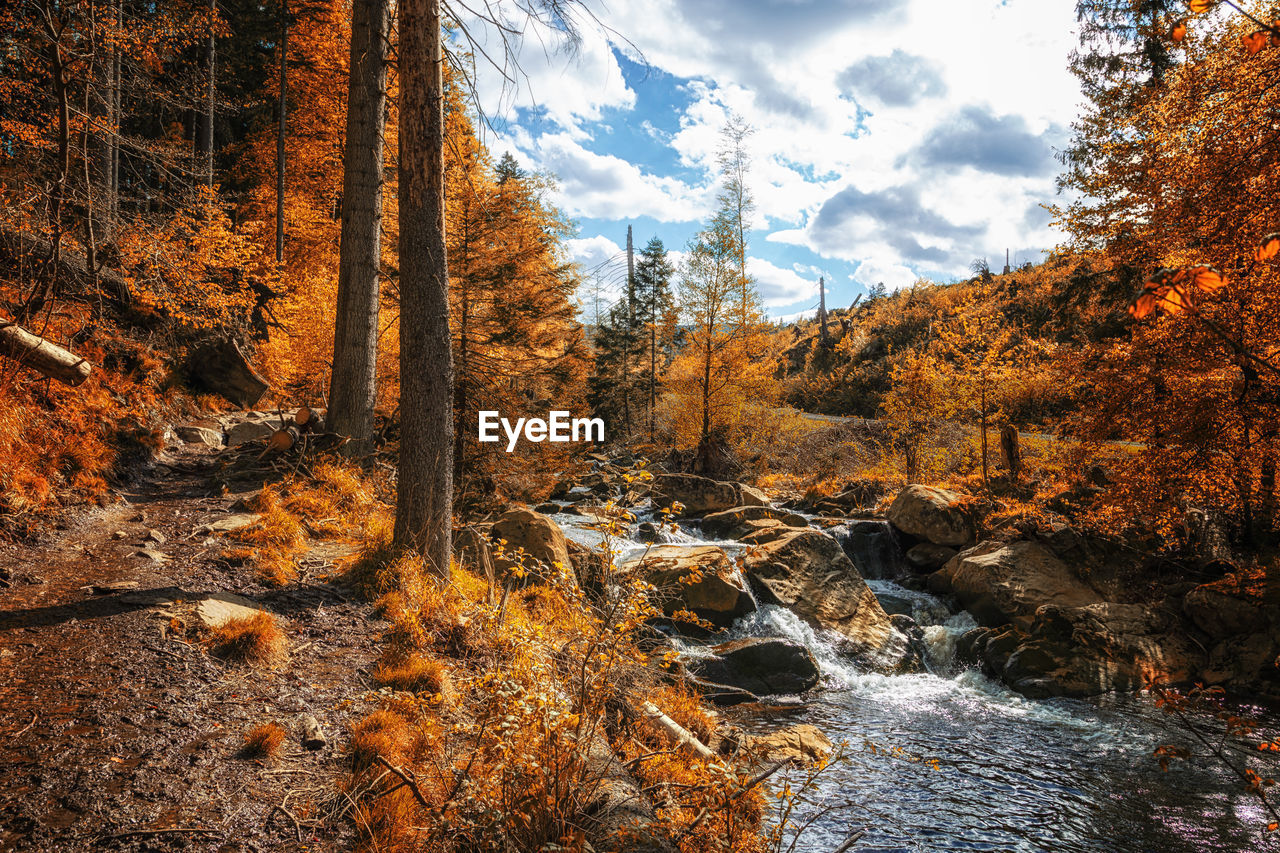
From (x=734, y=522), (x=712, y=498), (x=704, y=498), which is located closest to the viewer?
(x=734, y=522)

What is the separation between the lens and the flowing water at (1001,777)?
493 centimetres

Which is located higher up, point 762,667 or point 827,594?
point 827,594

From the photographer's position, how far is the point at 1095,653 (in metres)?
8.04

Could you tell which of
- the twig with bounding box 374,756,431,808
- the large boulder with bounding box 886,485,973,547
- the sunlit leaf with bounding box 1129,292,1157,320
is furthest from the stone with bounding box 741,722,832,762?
the large boulder with bounding box 886,485,973,547

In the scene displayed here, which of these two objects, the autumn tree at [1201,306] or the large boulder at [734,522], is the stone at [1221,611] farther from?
the large boulder at [734,522]

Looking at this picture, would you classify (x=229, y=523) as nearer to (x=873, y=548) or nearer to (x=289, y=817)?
(x=289, y=817)

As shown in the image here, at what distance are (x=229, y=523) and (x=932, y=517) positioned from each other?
12.2 meters

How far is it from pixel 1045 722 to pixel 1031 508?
4792mm

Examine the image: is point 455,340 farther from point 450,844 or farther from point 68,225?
point 450,844

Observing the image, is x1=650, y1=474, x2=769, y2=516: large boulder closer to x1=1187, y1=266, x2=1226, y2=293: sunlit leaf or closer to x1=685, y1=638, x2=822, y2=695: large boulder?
x1=685, y1=638, x2=822, y2=695: large boulder

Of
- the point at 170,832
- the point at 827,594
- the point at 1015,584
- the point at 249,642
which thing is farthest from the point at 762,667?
the point at 170,832

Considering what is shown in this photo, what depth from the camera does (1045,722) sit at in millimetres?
7090

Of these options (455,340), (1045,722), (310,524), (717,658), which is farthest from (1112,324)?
(310,524)

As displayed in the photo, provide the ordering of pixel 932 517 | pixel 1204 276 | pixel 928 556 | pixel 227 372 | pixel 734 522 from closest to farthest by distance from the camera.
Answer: pixel 1204 276 < pixel 227 372 < pixel 928 556 < pixel 932 517 < pixel 734 522
